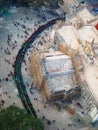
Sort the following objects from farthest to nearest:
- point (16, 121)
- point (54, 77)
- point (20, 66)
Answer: point (20, 66), point (54, 77), point (16, 121)

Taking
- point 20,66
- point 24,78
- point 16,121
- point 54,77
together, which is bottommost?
point 16,121

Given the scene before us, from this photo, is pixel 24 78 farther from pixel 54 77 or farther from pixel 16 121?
pixel 16 121

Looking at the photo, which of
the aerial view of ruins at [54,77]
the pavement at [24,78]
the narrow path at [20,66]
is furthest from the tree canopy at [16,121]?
the narrow path at [20,66]

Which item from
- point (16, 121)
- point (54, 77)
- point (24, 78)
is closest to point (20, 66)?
point (24, 78)

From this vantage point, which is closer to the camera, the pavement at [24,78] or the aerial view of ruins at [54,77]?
the aerial view of ruins at [54,77]

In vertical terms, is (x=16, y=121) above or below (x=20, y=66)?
below

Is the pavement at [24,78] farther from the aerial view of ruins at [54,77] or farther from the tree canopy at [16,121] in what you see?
the tree canopy at [16,121]

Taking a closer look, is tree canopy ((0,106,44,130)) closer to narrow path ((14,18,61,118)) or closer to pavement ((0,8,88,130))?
pavement ((0,8,88,130))

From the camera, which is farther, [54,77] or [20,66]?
[20,66]
